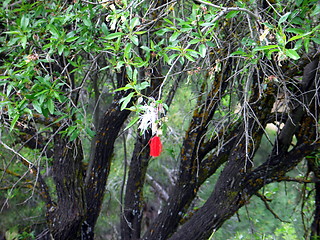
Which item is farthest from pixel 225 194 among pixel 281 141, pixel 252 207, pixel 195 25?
pixel 252 207

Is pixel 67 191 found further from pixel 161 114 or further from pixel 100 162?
pixel 161 114

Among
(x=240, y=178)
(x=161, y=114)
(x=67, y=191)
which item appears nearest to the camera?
(x=161, y=114)

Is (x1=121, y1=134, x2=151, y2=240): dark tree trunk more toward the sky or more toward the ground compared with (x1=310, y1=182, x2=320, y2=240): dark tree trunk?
more toward the ground

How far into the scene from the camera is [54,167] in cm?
378

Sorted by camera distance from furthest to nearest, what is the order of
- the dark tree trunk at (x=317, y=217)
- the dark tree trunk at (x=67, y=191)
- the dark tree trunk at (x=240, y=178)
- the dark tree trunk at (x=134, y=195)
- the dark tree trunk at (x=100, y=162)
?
the dark tree trunk at (x=134, y=195) → the dark tree trunk at (x=317, y=217) → the dark tree trunk at (x=100, y=162) → the dark tree trunk at (x=67, y=191) → the dark tree trunk at (x=240, y=178)

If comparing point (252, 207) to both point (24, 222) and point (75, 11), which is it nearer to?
point (24, 222)

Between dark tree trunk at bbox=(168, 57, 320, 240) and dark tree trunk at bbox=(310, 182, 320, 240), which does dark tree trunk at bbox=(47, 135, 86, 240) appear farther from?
dark tree trunk at bbox=(310, 182, 320, 240)

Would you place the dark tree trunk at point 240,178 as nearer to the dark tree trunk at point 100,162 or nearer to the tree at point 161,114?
the tree at point 161,114

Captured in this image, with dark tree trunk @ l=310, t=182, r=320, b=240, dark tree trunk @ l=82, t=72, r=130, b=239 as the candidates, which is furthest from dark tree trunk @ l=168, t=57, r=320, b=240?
dark tree trunk @ l=82, t=72, r=130, b=239

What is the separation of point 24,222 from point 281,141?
181 inches

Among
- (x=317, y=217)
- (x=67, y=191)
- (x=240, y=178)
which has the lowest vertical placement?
(x=67, y=191)

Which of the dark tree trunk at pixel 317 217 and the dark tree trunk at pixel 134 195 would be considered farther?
the dark tree trunk at pixel 134 195

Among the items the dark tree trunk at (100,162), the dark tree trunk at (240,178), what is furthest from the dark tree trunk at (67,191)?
the dark tree trunk at (240,178)

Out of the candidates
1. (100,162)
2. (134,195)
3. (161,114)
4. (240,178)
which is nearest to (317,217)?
(240,178)
